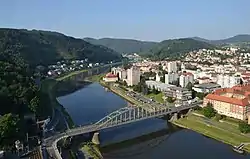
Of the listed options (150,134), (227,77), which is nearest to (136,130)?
(150,134)

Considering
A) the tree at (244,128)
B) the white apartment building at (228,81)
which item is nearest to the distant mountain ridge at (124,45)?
the white apartment building at (228,81)

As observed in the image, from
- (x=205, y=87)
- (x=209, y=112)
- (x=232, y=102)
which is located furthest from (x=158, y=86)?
(x=232, y=102)

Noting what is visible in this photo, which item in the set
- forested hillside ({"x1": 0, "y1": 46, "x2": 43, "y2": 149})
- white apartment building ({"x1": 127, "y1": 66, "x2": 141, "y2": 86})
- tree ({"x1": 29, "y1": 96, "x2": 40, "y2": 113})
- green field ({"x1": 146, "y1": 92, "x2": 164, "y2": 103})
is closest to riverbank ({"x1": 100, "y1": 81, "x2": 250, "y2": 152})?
green field ({"x1": 146, "y1": 92, "x2": 164, "y2": 103})

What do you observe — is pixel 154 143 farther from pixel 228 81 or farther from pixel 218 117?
pixel 228 81

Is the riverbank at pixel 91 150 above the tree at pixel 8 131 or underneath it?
underneath

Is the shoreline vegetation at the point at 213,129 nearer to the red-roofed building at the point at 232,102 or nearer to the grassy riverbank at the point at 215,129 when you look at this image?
the grassy riverbank at the point at 215,129
